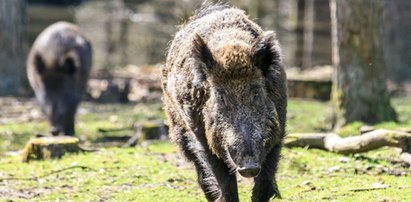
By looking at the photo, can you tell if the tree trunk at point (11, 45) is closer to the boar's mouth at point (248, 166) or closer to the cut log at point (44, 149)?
the cut log at point (44, 149)

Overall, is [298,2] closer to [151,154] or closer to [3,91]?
[3,91]

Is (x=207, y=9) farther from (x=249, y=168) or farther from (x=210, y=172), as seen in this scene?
(x=249, y=168)

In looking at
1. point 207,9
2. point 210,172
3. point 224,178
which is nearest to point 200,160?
point 210,172

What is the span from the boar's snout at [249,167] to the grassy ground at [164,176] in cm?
201

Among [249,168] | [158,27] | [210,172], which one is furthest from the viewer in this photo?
[158,27]

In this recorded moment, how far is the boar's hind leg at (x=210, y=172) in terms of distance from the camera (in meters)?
6.55

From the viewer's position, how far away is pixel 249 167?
218 inches

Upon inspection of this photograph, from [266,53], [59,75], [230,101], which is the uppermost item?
[266,53]


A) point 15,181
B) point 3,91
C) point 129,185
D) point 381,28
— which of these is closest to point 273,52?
point 129,185

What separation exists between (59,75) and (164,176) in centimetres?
535

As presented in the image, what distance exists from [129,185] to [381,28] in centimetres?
496

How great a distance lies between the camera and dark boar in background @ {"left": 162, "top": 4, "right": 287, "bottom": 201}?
5.83 metres

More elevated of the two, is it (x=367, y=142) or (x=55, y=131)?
(x=367, y=142)

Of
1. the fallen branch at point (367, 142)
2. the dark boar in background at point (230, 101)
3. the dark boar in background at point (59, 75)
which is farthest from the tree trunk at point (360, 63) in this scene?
the dark boar in background at point (230, 101)
